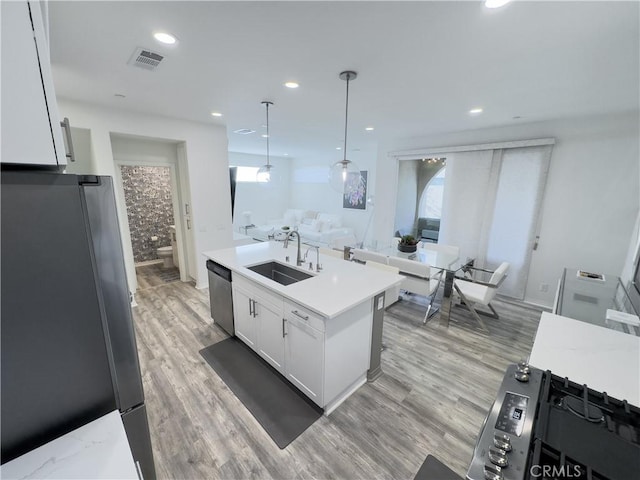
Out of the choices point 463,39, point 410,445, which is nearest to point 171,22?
point 463,39

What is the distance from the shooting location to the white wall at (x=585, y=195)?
10.3ft

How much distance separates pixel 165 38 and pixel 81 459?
222 centimetres

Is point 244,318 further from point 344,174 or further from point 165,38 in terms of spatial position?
point 165,38

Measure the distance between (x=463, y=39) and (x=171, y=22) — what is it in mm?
1822

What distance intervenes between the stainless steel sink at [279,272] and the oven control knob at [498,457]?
6.45 feet

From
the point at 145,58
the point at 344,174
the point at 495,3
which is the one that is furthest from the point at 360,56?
the point at 145,58

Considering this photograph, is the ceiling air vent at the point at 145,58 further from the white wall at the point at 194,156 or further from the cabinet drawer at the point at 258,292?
the cabinet drawer at the point at 258,292

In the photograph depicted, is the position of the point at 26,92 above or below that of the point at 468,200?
above

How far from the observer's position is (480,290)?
339 centimetres

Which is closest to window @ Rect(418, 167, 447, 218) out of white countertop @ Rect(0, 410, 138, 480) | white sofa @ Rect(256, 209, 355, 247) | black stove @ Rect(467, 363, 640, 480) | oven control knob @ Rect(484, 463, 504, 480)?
white sofa @ Rect(256, 209, 355, 247)

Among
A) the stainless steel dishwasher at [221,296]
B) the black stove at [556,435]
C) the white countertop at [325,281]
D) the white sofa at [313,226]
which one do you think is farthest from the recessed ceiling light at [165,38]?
the white sofa at [313,226]

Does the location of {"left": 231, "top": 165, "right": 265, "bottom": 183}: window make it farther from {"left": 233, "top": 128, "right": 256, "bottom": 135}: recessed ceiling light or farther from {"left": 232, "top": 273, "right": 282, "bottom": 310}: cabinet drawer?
{"left": 232, "top": 273, "right": 282, "bottom": 310}: cabinet drawer

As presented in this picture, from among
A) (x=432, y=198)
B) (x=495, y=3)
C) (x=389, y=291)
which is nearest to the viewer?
(x=495, y=3)

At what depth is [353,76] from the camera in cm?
217
